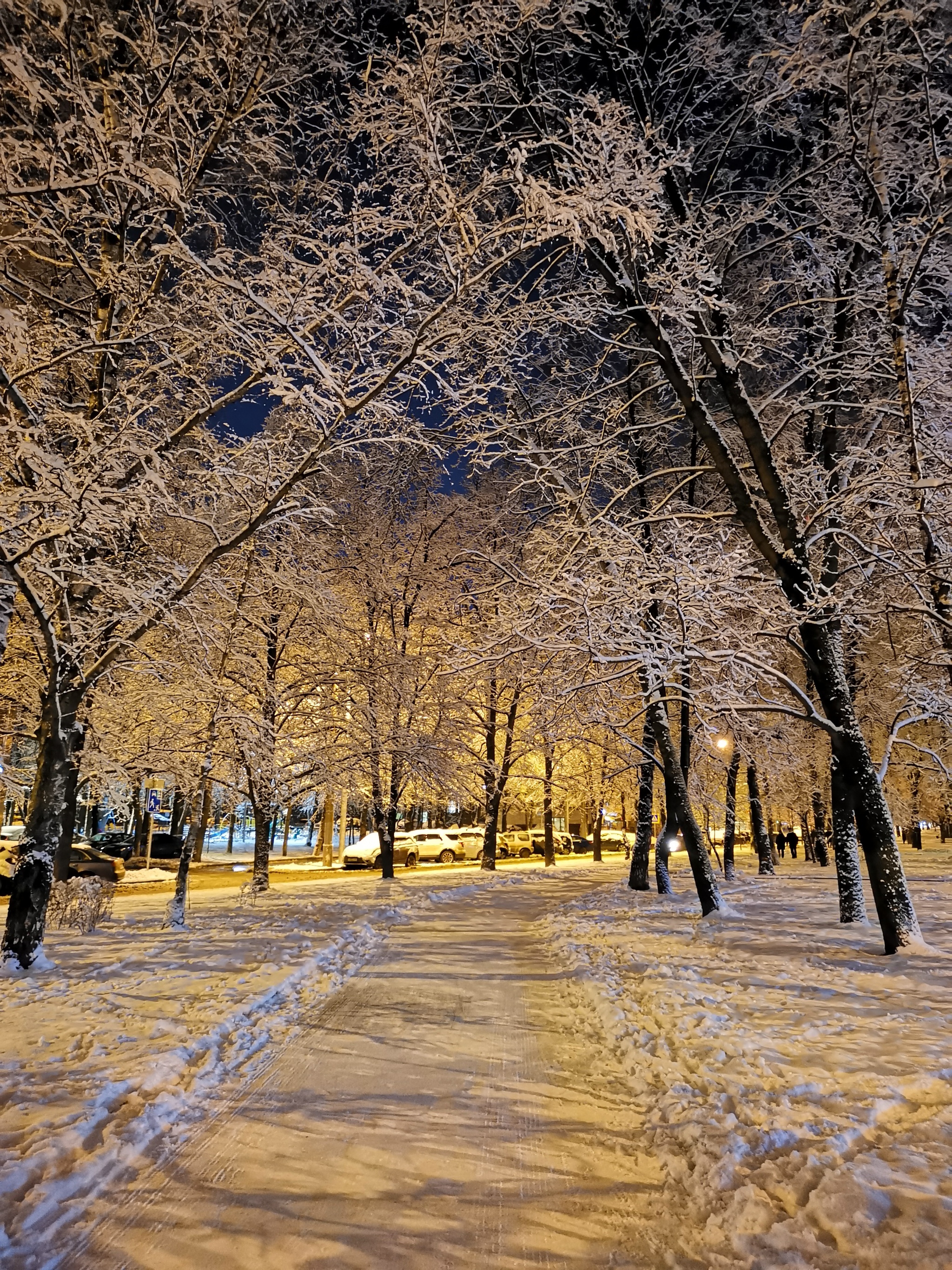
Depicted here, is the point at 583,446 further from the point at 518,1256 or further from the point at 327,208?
the point at 518,1256

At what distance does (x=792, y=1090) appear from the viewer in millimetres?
3973

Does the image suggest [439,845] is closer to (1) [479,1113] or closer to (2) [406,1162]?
(1) [479,1113]

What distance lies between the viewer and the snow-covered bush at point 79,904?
10188mm

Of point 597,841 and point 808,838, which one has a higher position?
point 808,838

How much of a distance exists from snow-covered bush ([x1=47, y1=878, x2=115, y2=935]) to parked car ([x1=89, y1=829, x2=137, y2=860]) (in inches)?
794

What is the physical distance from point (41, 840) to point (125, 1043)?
3.35 metres

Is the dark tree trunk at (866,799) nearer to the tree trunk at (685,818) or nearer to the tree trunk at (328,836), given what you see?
the tree trunk at (685,818)

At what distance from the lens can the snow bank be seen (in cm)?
312

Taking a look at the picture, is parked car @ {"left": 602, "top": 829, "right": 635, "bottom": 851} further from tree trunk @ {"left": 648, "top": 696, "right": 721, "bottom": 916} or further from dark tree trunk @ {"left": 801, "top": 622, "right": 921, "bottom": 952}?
dark tree trunk @ {"left": 801, "top": 622, "right": 921, "bottom": 952}

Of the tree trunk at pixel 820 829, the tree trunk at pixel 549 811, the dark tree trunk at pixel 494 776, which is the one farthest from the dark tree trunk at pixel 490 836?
the tree trunk at pixel 820 829

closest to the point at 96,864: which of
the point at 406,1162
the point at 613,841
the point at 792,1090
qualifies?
the point at 406,1162

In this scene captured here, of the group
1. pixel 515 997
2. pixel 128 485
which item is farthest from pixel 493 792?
pixel 128 485

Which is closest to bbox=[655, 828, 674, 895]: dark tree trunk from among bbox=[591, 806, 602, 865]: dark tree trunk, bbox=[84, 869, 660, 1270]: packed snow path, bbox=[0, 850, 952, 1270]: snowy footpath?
bbox=[0, 850, 952, 1270]: snowy footpath

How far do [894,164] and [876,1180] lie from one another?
967 centimetres
